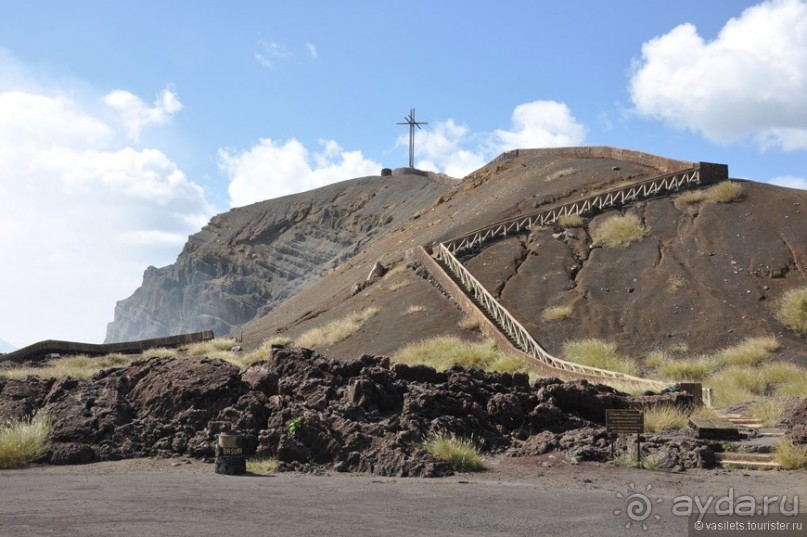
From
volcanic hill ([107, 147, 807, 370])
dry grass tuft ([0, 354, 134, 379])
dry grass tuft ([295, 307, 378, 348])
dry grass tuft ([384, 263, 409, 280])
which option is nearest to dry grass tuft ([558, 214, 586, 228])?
volcanic hill ([107, 147, 807, 370])

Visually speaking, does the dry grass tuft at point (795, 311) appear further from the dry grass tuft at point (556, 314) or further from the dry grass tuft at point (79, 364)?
the dry grass tuft at point (79, 364)

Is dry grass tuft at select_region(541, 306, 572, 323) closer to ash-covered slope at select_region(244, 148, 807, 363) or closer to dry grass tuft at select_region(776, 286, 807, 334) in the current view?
ash-covered slope at select_region(244, 148, 807, 363)

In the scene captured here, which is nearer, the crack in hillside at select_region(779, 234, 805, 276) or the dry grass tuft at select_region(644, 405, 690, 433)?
the dry grass tuft at select_region(644, 405, 690, 433)

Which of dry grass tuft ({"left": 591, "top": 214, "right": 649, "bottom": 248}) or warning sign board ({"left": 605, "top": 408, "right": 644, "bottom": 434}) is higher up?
dry grass tuft ({"left": 591, "top": 214, "right": 649, "bottom": 248})

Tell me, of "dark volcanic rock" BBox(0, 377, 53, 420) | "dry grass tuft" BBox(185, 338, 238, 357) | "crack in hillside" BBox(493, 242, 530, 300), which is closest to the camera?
"dark volcanic rock" BBox(0, 377, 53, 420)

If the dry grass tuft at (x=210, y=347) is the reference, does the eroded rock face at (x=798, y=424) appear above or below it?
below

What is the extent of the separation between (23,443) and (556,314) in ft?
65.7

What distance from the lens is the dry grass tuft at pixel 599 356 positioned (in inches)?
977

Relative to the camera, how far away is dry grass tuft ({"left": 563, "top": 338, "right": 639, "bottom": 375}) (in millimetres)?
24828

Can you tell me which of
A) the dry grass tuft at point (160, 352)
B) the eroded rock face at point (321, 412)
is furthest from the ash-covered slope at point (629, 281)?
the eroded rock face at point (321, 412)

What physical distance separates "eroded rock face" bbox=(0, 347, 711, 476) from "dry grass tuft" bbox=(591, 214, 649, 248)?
18274 mm

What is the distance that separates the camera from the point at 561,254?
112 feet

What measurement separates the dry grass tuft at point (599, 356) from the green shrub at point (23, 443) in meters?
16.3

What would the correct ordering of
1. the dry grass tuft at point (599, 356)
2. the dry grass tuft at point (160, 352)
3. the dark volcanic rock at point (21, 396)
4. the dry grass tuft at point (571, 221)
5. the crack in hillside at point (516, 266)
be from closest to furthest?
the dark volcanic rock at point (21, 396)
the dry grass tuft at point (599, 356)
the dry grass tuft at point (160, 352)
the crack in hillside at point (516, 266)
the dry grass tuft at point (571, 221)
